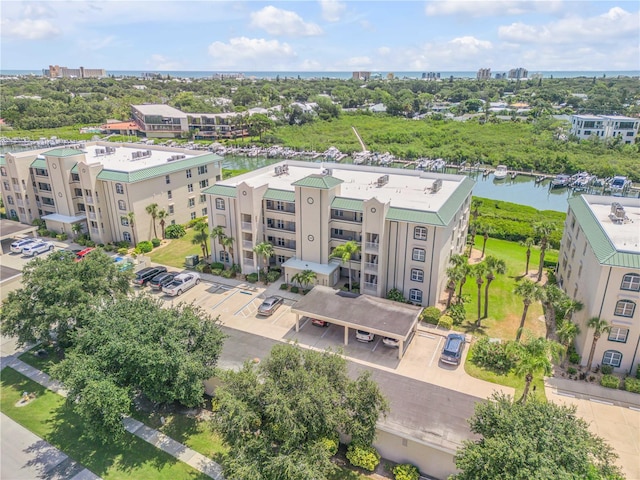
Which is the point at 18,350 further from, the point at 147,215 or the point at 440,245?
the point at 440,245

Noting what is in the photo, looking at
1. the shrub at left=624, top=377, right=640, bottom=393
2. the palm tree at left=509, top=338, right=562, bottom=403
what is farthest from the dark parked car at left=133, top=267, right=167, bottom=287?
the shrub at left=624, top=377, right=640, bottom=393

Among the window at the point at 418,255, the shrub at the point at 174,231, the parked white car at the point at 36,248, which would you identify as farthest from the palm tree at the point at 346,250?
the parked white car at the point at 36,248

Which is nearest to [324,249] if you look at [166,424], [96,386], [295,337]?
[295,337]

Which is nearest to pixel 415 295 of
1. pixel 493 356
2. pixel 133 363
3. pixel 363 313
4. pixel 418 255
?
pixel 418 255

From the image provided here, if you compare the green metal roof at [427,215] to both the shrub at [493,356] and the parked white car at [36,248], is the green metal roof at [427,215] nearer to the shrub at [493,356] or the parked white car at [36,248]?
the shrub at [493,356]

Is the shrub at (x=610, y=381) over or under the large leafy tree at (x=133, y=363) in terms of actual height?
under

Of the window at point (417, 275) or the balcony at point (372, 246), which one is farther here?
the balcony at point (372, 246)

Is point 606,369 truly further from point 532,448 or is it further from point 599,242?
point 532,448
